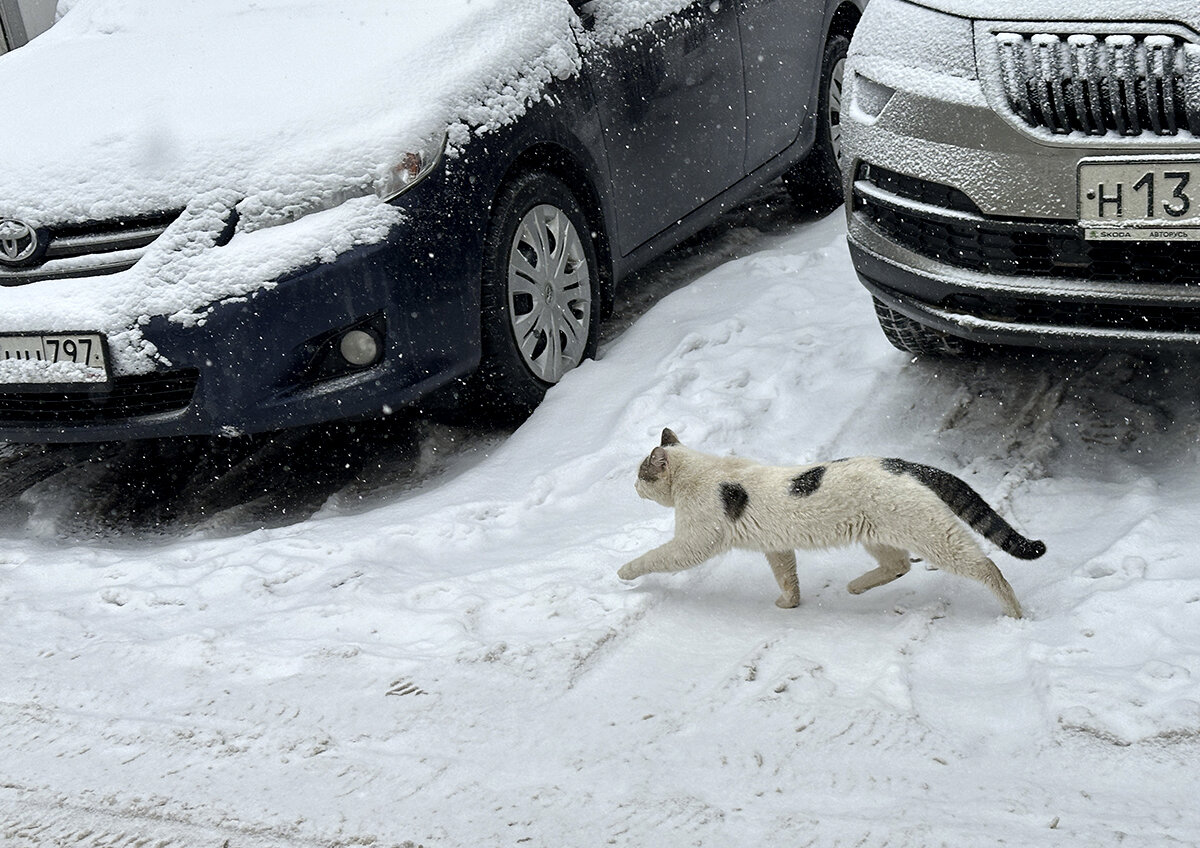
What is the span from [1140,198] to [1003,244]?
0.39 m

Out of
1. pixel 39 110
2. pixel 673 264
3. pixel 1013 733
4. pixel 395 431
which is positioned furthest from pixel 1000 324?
pixel 39 110

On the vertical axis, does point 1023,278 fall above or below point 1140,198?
below

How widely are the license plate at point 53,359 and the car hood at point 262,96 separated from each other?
0.39 metres

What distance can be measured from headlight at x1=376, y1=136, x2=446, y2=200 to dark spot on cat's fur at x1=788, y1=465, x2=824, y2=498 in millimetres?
1641

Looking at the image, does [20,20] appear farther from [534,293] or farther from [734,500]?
[734,500]

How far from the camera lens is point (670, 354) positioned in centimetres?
481

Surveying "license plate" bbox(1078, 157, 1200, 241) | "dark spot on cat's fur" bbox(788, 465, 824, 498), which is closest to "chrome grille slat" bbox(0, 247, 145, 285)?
"dark spot on cat's fur" bbox(788, 465, 824, 498)

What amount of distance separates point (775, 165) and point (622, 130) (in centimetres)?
118

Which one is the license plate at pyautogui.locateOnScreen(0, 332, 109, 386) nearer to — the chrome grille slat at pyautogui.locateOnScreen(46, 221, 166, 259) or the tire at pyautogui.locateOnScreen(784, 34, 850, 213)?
the chrome grille slat at pyautogui.locateOnScreen(46, 221, 166, 259)

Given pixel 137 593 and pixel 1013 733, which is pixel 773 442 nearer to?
pixel 1013 733

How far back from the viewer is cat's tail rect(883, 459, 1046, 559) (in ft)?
10.1

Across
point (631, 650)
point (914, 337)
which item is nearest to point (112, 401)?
point (631, 650)

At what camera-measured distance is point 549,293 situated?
15.5 feet

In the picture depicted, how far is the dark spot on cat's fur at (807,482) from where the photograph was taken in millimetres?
3203
